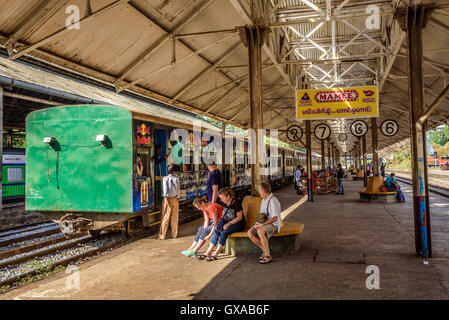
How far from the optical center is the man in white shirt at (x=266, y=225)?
6225 millimetres

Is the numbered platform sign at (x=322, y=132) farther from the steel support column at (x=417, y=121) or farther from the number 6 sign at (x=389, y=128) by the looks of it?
the steel support column at (x=417, y=121)

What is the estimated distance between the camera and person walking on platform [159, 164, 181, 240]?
28.2ft

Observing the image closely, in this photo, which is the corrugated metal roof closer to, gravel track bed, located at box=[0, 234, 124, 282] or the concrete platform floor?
gravel track bed, located at box=[0, 234, 124, 282]

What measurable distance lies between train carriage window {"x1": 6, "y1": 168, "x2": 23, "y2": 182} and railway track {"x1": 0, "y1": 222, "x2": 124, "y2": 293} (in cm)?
435

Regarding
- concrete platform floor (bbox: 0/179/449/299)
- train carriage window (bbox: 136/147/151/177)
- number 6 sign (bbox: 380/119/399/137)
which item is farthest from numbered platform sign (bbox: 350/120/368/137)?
train carriage window (bbox: 136/147/151/177)

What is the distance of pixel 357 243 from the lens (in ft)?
25.1

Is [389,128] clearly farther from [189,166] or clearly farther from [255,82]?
[189,166]

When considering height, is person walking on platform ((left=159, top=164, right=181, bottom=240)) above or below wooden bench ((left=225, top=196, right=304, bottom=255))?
above

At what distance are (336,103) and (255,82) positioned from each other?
5806mm

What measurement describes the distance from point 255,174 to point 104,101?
8.15m

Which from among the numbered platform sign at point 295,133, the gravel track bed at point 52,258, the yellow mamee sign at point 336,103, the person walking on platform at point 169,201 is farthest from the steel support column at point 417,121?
the numbered platform sign at point 295,133

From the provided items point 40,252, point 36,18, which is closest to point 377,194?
point 40,252

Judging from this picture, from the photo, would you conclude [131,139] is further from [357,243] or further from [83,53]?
[357,243]

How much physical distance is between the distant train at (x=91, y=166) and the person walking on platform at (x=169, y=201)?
364 millimetres
